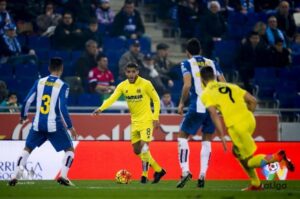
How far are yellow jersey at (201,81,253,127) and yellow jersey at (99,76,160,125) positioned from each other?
3.47 m

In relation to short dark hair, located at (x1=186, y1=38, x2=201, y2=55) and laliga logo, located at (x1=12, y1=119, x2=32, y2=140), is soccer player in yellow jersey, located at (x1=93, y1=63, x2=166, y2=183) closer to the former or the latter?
short dark hair, located at (x1=186, y1=38, x2=201, y2=55)

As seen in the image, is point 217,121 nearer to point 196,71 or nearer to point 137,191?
point 137,191

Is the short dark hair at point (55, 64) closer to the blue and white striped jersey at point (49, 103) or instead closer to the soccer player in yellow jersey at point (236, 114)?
the blue and white striped jersey at point (49, 103)

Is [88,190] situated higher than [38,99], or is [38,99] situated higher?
[38,99]

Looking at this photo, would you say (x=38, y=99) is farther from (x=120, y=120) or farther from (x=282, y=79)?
(x=282, y=79)

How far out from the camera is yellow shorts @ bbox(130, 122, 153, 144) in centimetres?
1930

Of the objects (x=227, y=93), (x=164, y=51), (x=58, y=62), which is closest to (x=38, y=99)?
(x=58, y=62)

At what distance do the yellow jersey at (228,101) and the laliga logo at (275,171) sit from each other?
5.28 m

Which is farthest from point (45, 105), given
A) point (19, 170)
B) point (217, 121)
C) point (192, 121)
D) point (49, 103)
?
point (217, 121)

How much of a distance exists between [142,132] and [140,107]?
49cm

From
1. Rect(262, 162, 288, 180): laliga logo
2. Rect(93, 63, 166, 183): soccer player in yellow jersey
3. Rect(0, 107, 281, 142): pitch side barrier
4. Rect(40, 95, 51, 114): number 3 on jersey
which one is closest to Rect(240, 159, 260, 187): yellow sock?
Rect(93, 63, 166, 183): soccer player in yellow jersey

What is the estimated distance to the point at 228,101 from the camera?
15.9 m

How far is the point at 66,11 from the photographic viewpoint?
27656 millimetres

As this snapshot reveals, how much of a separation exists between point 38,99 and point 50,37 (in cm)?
976
